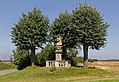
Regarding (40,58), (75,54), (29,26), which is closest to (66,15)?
(29,26)

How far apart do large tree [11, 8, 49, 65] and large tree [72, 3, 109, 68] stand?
20.0ft

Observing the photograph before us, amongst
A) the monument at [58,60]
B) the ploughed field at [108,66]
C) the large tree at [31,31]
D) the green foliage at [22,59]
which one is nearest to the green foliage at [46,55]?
the green foliage at [22,59]

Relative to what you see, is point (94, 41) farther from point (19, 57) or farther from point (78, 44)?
point (19, 57)

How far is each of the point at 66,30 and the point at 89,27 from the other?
5.02 metres

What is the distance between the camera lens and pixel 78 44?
2194 inches

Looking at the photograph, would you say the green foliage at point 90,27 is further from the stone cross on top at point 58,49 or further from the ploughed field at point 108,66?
the ploughed field at point 108,66

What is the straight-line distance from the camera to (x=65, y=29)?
2174 inches

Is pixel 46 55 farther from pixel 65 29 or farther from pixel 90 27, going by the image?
pixel 90 27

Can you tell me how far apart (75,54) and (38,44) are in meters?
17.3

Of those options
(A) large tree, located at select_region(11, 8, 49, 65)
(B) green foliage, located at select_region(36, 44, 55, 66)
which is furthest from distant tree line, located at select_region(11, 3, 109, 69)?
(B) green foliage, located at select_region(36, 44, 55, 66)

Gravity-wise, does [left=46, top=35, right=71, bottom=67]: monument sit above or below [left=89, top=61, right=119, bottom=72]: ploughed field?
above

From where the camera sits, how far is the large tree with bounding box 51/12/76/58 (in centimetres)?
5489

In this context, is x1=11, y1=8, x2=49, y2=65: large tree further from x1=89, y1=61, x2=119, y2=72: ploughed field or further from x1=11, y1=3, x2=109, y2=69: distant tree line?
x1=89, y1=61, x2=119, y2=72: ploughed field

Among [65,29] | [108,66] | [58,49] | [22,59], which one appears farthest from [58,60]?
[108,66]
